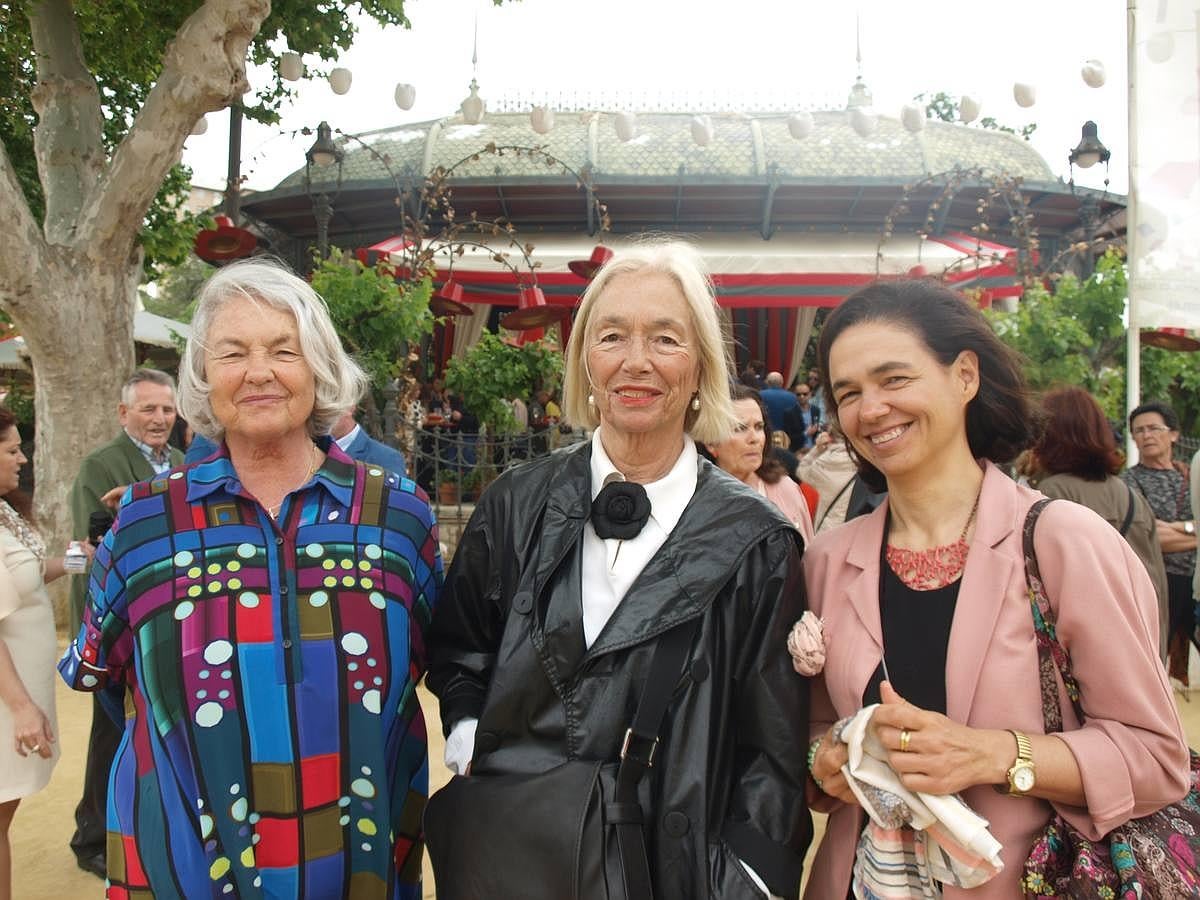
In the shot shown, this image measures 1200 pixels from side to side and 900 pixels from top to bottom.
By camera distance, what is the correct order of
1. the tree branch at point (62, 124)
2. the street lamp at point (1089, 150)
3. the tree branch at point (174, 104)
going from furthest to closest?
1. the street lamp at point (1089, 150)
2. the tree branch at point (62, 124)
3. the tree branch at point (174, 104)

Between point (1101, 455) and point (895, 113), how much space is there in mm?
14203

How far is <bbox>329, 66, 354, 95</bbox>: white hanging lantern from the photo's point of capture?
9999mm

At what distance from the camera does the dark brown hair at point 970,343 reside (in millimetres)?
1800

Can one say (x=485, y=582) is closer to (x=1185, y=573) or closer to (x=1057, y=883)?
(x=1057, y=883)

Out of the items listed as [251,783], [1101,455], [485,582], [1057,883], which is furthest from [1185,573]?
[251,783]

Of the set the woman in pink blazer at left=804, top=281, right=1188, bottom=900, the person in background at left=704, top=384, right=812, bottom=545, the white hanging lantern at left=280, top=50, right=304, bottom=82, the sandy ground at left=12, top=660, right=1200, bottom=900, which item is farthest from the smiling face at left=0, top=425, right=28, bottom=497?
the white hanging lantern at left=280, top=50, right=304, bottom=82

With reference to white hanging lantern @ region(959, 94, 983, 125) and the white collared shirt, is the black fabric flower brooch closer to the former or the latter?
the white collared shirt

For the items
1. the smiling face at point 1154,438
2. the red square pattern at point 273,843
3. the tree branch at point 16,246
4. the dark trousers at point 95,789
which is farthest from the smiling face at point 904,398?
the tree branch at point 16,246

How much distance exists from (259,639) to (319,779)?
0.30 meters

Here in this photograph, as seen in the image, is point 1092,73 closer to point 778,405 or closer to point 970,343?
point 778,405

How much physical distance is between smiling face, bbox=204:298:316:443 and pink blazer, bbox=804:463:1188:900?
121 cm

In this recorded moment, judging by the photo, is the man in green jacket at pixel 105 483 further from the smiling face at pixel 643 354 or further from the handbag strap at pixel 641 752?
the handbag strap at pixel 641 752

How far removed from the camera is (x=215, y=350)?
193 cm

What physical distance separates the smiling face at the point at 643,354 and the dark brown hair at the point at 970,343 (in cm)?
32
